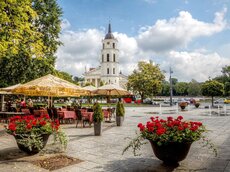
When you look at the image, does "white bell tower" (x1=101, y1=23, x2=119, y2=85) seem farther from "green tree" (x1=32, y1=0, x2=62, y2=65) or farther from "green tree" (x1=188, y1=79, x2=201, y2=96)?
"green tree" (x1=32, y1=0, x2=62, y2=65)

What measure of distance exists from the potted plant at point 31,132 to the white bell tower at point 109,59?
256 ft

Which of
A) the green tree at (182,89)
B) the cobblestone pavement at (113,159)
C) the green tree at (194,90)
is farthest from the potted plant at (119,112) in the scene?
the green tree at (182,89)

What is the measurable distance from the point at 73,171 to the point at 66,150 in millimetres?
1882

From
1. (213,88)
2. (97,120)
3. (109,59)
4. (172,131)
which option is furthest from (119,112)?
(109,59)

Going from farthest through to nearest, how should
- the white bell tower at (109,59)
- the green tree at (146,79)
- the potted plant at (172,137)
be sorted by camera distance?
the white bell tower at (109,59) → the green tree at (146,79) → the potted plant at (172,137)

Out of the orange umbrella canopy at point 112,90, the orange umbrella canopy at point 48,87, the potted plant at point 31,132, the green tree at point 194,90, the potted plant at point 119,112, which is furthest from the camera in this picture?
the green tree at point 194,90

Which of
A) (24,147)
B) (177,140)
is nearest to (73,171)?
(24,147)

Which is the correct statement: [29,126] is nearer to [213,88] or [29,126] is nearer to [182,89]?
[213,88]

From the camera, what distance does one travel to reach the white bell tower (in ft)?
274

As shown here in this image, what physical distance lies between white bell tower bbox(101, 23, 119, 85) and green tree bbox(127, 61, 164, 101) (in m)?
34.8

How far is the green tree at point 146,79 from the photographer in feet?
157

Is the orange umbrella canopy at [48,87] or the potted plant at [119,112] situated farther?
the potted plant at [119,112]

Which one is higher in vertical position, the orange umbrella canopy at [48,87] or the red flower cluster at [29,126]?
the orange umbrella canopy at [48,87]

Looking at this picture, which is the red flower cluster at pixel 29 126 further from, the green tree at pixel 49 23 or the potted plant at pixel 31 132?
the green tree at pixel 49 23
